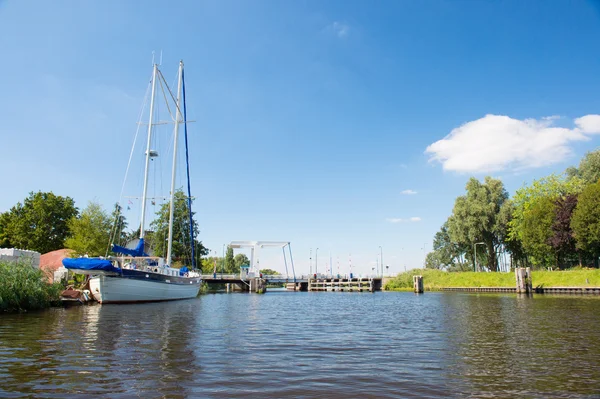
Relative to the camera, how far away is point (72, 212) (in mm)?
73875

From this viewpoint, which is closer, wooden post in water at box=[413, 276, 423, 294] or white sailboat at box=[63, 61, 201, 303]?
white sailboat at box=[63, 61, 201, 303]

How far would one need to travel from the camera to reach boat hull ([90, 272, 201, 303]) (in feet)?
120

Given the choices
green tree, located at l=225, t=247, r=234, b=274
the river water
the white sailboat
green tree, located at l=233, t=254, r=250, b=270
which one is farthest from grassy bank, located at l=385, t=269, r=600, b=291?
green tree, located at l=233, t=254, r=250, b=270

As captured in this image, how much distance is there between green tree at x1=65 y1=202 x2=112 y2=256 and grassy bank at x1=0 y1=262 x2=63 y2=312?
26189 mm

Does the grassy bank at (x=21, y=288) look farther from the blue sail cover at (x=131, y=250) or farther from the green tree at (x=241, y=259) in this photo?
the green tree at (x=241, y=259)

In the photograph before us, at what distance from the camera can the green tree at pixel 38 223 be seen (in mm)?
67500

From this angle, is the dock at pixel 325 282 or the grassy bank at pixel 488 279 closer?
the grassy bank at pixel 488 279

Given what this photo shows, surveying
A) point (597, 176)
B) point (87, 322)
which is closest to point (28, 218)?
point (87, 322)

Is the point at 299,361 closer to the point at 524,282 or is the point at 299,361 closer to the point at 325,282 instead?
the point at 524,282

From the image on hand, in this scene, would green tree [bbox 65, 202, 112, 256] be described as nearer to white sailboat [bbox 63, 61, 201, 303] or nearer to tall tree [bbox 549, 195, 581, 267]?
white sailboat [bbox 63, 61, 201, 303]

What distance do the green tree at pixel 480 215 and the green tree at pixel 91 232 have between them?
61843 mm

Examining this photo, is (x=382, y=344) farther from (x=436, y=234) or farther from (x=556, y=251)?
(x=436, y=234)

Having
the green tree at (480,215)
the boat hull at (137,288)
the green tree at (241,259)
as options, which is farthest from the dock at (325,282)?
the green tree at (241,259)

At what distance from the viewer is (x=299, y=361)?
12.5m
